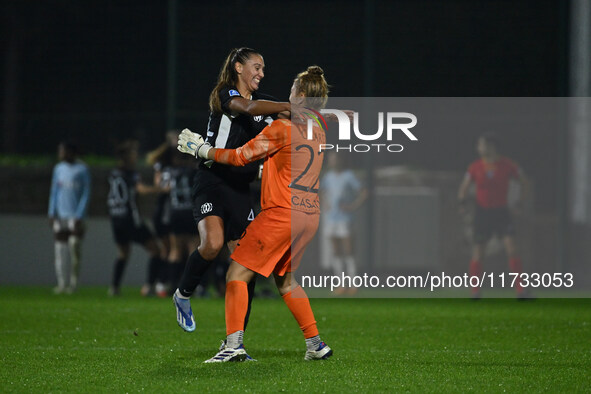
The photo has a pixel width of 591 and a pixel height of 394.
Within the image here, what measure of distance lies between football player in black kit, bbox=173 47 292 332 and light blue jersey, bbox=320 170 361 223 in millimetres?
7406

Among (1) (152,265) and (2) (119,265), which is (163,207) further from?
(2) (119,265)

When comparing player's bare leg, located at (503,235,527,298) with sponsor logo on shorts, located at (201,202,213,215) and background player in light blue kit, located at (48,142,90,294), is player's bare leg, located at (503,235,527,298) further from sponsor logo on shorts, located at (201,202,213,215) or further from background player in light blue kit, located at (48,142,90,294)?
sponsor logo on shorts, located at (201,202,213,215)

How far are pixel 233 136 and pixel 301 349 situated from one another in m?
1.68

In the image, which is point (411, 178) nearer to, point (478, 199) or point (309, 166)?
point (478, 199)

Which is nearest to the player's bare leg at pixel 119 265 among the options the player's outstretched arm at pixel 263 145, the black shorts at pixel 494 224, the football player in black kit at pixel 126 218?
the football player in black kit at pixel 126 218

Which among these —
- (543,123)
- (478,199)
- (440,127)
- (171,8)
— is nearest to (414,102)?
(440,127)

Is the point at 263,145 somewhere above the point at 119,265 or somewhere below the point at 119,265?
above

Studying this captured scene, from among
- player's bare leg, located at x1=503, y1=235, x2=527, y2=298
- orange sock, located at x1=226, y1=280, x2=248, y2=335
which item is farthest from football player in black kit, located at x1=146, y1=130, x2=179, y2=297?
orange sock, located at x1=226, y1=280, x2=248, y2=335

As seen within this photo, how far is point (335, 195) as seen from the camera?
13.9 m

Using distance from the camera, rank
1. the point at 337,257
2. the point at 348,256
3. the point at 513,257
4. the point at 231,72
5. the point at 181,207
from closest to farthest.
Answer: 1. the point at 231,72
2. the point at 181,207
3. the point at 513,257
4. the point at 348,256
5. the point at 337,257

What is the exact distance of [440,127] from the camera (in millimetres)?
14859

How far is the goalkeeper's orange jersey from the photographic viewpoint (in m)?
5.79

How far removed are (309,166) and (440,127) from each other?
927cm

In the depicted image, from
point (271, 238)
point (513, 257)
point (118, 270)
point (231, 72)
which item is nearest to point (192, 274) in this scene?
point (271, 238)
